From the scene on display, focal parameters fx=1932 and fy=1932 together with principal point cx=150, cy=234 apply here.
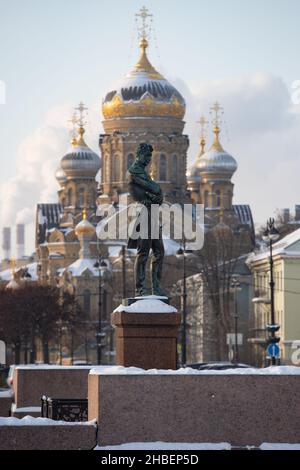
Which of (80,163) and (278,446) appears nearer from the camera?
(278,446)

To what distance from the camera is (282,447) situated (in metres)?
22.1

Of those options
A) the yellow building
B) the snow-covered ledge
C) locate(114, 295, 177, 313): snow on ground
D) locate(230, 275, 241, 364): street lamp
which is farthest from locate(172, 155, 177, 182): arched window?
the snow-covered ledge

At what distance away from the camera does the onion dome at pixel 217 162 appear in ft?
478

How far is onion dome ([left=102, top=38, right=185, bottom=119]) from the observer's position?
453 feet

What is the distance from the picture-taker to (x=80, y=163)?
14588 centimetres

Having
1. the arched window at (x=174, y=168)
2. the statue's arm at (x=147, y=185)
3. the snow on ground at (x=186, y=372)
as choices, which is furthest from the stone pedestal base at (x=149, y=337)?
the arched window at (x=174, y=168)

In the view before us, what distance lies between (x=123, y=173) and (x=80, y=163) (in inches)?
330

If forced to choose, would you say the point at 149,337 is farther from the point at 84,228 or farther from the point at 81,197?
the point at 81,197

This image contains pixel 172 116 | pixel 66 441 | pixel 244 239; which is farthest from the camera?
pixel 172 116

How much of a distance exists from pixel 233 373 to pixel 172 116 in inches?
4584

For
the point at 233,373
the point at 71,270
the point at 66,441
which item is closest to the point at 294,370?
the point at 233,373

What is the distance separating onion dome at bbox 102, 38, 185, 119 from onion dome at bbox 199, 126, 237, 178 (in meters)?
7.64

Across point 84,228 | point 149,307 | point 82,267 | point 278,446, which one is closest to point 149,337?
point 149,307

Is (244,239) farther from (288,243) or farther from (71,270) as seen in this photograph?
(288,243)
